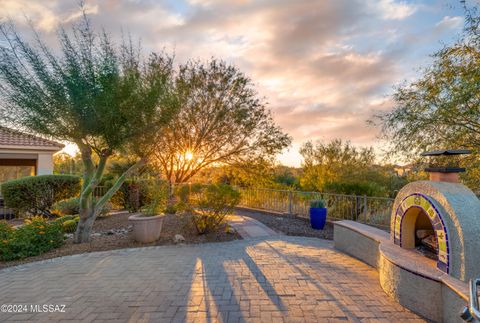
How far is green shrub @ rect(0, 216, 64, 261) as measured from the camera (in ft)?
17.1

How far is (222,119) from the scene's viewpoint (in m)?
13.6

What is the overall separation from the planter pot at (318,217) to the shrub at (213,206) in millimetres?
2701

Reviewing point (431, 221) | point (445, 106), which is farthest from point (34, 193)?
point (445, 106)

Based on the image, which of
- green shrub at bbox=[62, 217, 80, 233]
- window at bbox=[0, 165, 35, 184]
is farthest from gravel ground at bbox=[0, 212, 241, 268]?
window at bbox=[0, 165, 35, 184]

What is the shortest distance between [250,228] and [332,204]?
360 cm

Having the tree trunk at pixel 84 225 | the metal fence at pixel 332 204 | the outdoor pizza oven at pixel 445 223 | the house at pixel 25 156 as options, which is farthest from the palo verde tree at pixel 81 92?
the house at pixel 25 156

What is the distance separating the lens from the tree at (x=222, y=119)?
1351cm

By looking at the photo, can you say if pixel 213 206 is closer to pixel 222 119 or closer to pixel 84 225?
pixel 84 225

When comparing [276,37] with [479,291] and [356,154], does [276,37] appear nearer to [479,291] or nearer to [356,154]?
[479,291]

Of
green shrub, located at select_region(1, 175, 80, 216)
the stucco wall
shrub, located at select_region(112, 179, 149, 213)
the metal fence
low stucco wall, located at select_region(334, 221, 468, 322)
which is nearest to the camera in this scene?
low stucco wall, located at select_region(334, 221, 468, 322)

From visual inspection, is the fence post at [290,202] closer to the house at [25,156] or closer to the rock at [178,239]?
the rock at [178,239]

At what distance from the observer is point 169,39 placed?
310 inches

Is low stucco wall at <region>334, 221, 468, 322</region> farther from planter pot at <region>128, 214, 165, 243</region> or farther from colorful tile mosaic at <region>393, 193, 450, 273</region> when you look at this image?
planter pot at <region>128, 214, 165, 243</region>

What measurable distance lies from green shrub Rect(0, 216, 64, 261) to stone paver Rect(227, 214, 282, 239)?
15.0 ft
